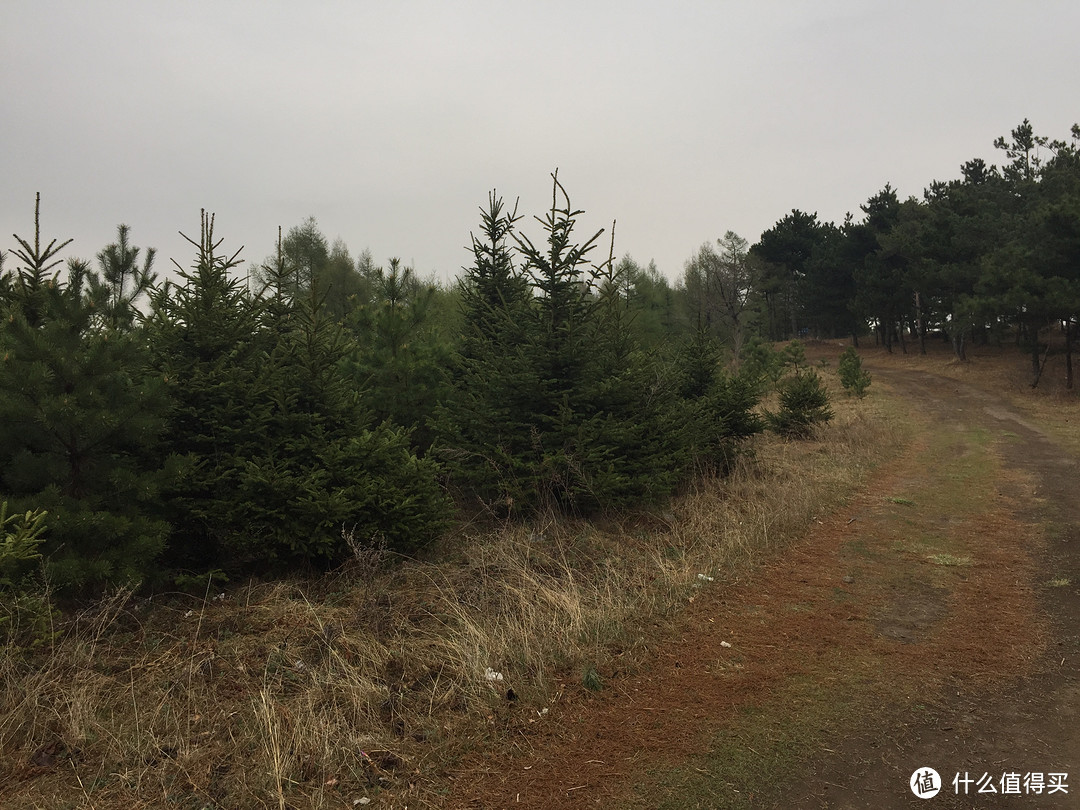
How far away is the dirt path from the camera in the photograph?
140 inches

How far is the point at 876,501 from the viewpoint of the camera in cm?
1070

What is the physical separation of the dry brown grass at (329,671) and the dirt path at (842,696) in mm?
386

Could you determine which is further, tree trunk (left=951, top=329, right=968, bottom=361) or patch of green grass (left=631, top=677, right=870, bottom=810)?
tree trunk (left=951, top=329, right=968, bottom=361)

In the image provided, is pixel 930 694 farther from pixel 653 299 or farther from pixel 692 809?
pixel 653 299

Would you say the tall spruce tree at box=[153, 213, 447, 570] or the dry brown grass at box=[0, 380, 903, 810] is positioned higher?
the tall spruce tree at box=[153, 213, 447, 570]

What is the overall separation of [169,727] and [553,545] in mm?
4359

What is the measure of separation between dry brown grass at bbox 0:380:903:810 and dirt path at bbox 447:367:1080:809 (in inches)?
15.2

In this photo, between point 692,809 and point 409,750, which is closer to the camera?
point 692,809

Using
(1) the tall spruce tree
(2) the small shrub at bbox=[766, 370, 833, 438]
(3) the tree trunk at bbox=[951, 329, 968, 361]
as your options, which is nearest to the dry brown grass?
(1) the tall spruce tree

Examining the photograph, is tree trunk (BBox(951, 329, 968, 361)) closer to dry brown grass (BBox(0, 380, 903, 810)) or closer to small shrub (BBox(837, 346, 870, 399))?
small shrub (BBox(837, 346, 870, 399))

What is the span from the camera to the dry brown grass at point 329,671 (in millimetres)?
3590

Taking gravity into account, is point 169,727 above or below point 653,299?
below

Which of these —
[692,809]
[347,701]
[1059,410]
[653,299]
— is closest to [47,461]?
[347,701]

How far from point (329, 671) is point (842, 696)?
355 centimetres
